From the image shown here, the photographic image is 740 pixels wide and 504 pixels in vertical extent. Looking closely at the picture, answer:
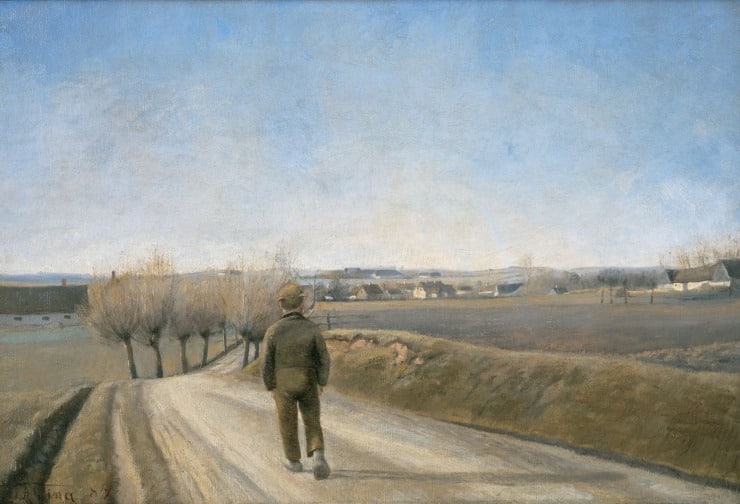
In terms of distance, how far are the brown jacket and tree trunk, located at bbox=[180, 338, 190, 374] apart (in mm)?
9649

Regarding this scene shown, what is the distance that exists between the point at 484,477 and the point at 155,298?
9.71 metres

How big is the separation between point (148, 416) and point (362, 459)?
3801 mm

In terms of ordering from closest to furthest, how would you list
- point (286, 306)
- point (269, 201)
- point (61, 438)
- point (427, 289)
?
point (286, 306) → point (61, 438) → point (269, 201) → point (427, 289)

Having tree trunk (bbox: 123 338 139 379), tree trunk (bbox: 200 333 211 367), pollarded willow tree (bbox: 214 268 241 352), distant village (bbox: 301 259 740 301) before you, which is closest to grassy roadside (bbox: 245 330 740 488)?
distant village (bbox: 301 259 740 301)

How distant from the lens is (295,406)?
5.44 m

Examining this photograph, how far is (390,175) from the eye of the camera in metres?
8.01

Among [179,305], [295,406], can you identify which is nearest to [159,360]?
[179,305]

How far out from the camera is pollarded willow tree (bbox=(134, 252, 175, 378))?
27.4ft

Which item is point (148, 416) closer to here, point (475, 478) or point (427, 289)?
point (427, 289)

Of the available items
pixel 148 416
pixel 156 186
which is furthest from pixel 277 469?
Answer: pixel 156 186

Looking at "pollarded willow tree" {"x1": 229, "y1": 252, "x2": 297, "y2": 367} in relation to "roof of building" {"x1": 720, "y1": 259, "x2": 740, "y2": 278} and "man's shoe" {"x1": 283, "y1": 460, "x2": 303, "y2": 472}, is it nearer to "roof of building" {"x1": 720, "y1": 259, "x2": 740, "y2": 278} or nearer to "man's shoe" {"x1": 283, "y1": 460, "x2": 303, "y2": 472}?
"man's shoe" {"x1": 283, "y1": 460, "x2": 303, "y2": 472}

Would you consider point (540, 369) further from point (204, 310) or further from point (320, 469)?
point (204, 310)

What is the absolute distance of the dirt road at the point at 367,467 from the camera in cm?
485

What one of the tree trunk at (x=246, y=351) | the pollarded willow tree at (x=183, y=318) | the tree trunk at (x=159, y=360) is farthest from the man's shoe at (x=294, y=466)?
the tree trunk at (x=159, y=360)
